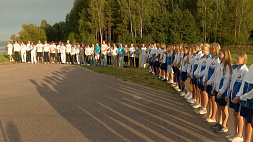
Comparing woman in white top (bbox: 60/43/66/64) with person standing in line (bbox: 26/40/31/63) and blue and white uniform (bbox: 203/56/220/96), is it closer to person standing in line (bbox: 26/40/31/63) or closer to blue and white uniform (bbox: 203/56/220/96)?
person standing in line (bbox: 26/40/31/63)

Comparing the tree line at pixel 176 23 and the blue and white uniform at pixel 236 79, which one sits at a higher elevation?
the tree line at pixel 176 23

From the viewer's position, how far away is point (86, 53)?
20703mm

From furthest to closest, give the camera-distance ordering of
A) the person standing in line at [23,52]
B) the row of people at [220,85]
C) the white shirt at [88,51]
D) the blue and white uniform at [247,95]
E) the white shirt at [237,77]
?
the person standing in line at [23,52], the white shirt at [88,51], the white shirt at [237,77], the row of people at [220,85], the blue and white uniform at [247,95]

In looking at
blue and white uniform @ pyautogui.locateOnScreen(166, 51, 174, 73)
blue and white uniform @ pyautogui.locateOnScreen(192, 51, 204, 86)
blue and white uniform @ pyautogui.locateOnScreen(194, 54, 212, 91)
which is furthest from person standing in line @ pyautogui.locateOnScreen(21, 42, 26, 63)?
blue and white uniform @ pyautogui.locateOnScreen(194, 54, 212, 91)

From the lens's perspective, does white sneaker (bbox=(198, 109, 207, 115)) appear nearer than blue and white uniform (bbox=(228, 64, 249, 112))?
No

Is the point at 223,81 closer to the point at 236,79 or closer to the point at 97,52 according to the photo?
the point at 236,79

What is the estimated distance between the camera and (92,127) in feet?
19.1

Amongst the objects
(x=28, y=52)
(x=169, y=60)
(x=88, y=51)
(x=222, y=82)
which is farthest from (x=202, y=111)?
(x=28, y=52)

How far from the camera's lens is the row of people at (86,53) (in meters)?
19.3

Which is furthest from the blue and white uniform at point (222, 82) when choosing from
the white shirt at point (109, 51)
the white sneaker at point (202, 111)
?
the white shirt at point (109, 51)

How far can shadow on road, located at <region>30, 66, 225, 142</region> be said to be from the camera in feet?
17.6

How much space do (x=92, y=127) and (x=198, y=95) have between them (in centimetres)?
392

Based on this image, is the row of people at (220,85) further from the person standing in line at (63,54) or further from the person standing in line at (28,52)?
the person standing in line at (28,52)

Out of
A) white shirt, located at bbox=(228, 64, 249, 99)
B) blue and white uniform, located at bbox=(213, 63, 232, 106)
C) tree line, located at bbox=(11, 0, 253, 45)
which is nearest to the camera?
white shirt, located at bbox=(228, 64, 249, 99)
